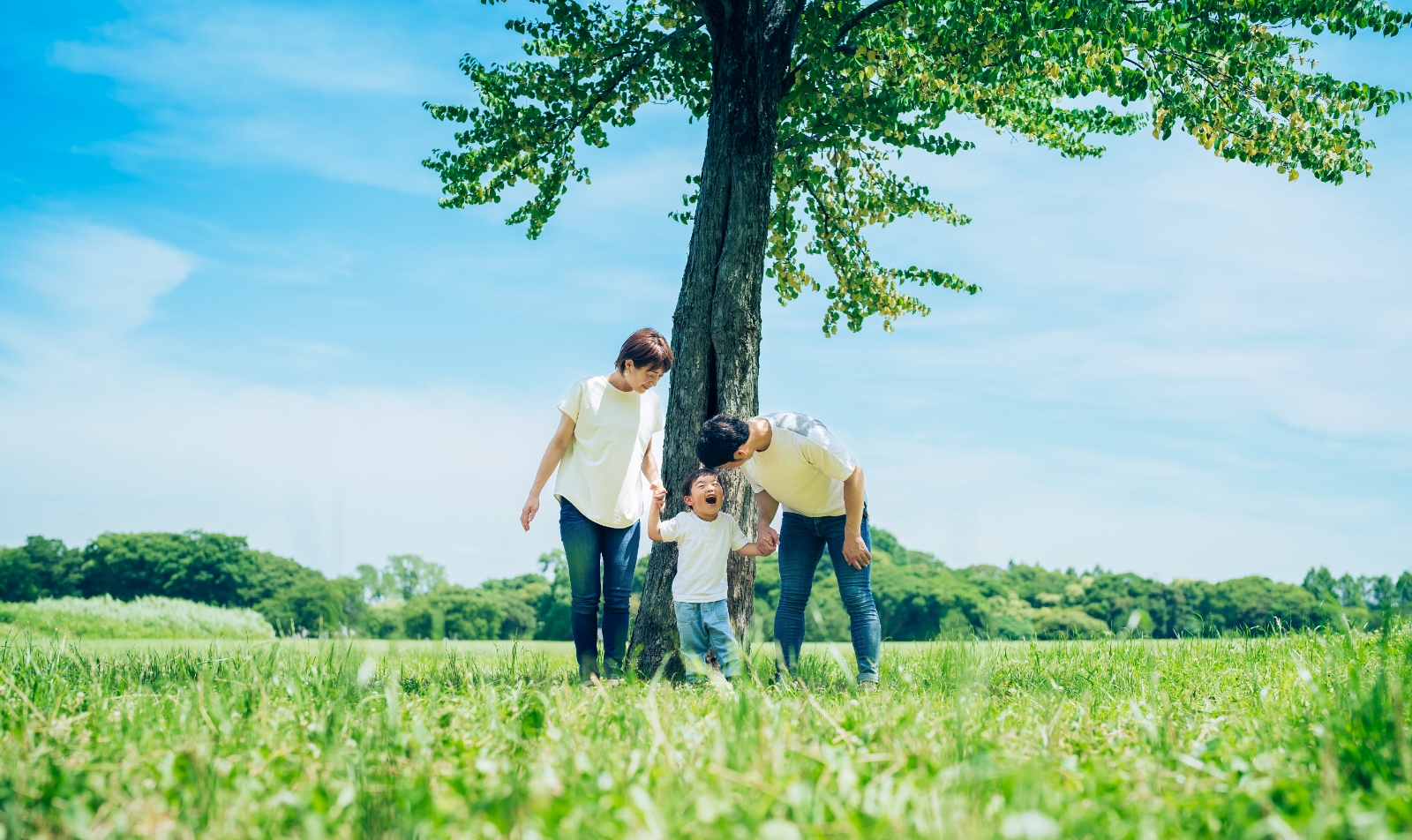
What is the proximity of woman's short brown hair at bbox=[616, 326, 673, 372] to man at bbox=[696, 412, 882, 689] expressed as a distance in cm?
50

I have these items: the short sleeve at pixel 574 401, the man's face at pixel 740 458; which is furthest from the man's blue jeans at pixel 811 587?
the short sleeve at pixel 574 401

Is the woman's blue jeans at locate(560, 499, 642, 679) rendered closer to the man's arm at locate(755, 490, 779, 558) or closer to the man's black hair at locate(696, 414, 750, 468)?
the man's arm at locate(755, 490, 779, 558)

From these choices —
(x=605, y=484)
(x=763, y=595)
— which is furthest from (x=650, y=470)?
(x=763, y=595)

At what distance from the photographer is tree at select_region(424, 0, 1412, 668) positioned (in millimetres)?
6555

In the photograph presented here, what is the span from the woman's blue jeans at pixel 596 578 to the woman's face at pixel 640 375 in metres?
0.85

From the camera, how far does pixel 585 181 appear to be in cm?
958

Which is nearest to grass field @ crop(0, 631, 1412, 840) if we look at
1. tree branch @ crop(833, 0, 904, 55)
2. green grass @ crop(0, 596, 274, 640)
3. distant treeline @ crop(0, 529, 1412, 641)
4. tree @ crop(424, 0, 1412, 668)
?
distant treeline @ crop(0, 529, 1412, 641)

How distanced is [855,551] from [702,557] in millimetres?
933

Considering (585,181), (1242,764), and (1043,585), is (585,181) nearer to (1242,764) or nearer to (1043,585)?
(1242,764)

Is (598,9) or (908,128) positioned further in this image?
(598,9)

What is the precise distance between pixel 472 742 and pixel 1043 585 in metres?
26.7

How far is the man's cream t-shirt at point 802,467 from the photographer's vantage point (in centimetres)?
504

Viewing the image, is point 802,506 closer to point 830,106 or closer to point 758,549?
point 758,549

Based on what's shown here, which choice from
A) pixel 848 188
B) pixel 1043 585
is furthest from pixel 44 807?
pixel 1043 585
